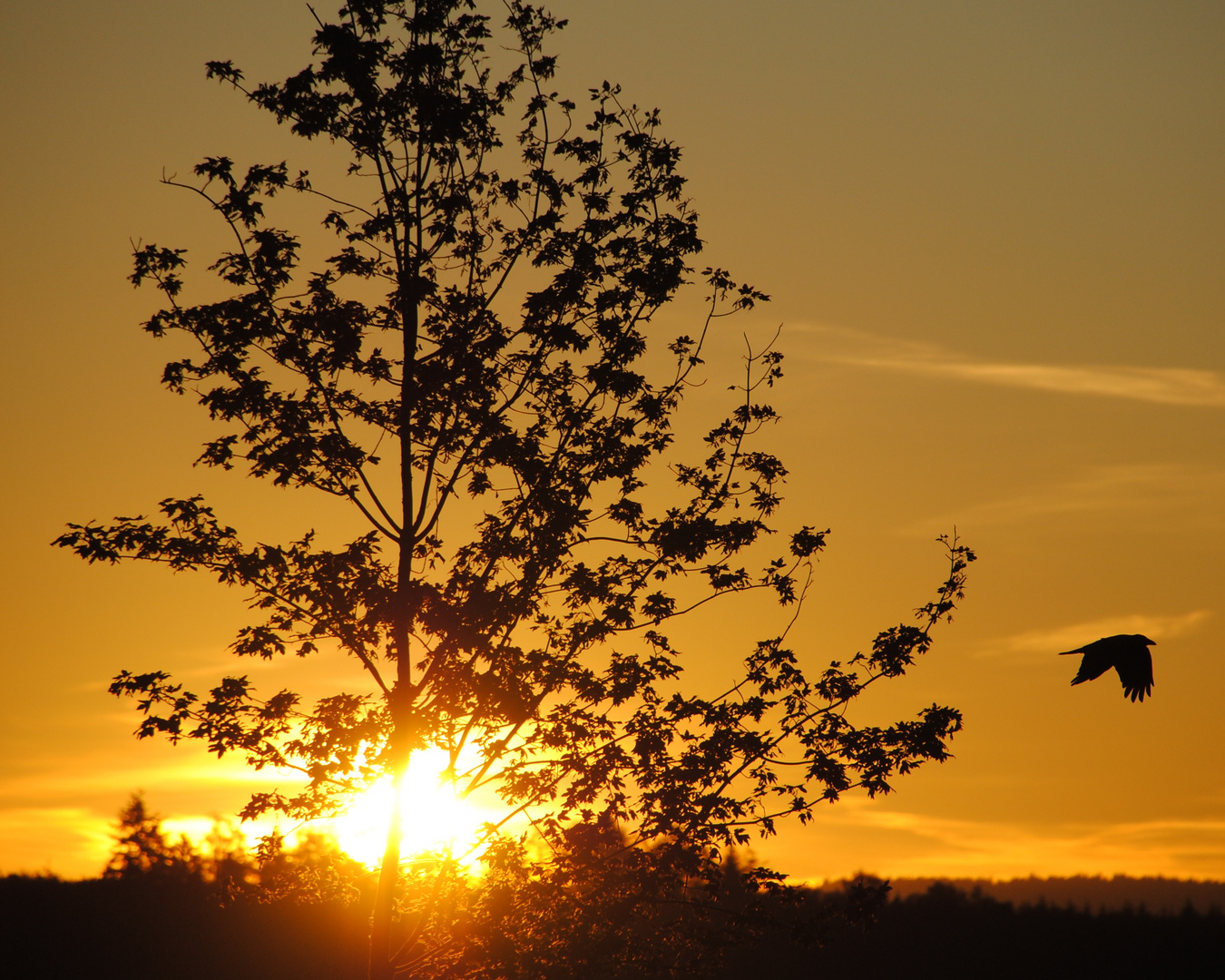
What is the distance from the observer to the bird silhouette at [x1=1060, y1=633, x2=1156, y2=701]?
11.9 metres

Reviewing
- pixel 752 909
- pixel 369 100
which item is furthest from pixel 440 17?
pixel 752 909

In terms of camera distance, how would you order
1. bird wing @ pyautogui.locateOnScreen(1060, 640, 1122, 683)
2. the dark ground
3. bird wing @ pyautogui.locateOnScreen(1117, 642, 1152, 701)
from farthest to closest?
the dark ground → bird wing @ pyautogui.locateOnScreen(1117, 642, 1152, 701) → bird wing @ pyautogui.locateOnScreen(1060, 640, 1122, 683)

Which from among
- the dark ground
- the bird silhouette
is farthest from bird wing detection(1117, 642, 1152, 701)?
the dark ground

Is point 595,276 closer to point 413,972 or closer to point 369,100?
point 369,100

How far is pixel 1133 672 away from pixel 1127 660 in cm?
15

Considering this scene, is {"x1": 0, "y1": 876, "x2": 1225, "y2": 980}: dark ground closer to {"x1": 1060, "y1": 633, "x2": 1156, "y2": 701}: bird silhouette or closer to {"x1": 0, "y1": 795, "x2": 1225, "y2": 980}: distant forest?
{"x1": 0, "y1": 795, "x2": 1225, "y2": 980}: distant forest

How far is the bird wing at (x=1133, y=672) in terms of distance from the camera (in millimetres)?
12031

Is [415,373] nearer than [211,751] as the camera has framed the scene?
No

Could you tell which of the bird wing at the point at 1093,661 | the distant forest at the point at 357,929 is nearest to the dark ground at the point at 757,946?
the distant forest at the point at 357,929

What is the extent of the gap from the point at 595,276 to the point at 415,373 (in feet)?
11.4

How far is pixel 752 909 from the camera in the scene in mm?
19234

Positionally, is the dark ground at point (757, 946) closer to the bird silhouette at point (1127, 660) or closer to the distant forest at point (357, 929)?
A: the distant forest at point (357, 929)

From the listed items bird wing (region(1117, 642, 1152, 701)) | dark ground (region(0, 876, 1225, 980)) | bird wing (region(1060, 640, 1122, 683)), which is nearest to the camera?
bird wing (region(1060, 640, 1122, 683))

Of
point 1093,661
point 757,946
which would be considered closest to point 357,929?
point 1093,661
